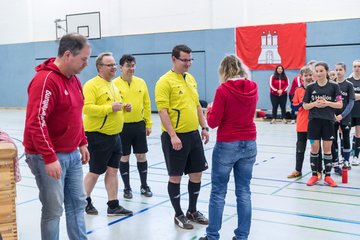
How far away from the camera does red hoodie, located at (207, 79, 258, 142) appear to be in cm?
366

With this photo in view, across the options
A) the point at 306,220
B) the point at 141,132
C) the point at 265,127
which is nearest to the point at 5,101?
the point at 265,127

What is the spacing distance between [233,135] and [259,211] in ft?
5.39

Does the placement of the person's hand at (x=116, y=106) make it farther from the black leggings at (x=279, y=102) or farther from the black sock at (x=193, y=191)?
the black leggings at (x=279, y=102)

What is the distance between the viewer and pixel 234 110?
370 centimetres

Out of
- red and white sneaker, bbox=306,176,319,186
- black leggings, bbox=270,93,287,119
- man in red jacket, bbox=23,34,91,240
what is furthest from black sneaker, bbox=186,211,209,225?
black leggings, bbox=270,93,287,119

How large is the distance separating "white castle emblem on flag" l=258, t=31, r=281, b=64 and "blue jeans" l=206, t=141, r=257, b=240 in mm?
11080

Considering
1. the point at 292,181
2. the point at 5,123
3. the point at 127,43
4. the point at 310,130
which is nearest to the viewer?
the point at 310,130

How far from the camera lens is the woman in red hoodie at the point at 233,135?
145 inches

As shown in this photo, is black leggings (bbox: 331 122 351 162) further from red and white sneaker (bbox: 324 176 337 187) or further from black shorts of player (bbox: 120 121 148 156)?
black shorts of player (bbox: 120 121 148 156)

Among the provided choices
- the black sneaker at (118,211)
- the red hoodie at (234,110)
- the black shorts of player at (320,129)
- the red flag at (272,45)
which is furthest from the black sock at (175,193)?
the red flag at (272,45)

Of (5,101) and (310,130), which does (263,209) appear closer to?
(310,130)

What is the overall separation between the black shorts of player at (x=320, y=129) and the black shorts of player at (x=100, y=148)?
263cm

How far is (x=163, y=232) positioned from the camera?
175 inches

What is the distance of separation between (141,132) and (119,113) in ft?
2.70
